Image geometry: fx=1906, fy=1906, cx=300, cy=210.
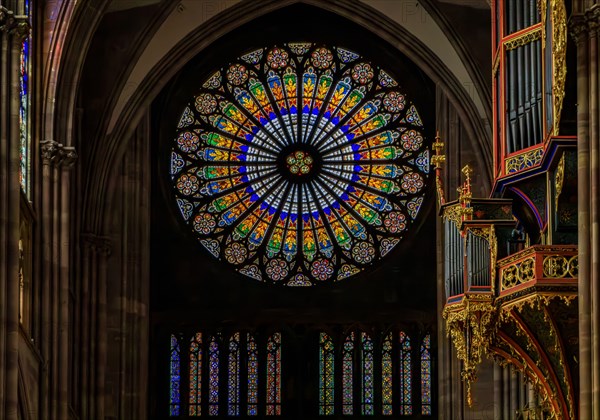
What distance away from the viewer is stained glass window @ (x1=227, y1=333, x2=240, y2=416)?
35500mm

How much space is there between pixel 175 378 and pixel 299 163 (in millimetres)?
4880

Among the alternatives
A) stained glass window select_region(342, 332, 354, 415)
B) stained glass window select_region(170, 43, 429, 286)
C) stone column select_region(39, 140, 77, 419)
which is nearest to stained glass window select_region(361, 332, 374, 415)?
stained glass window select_region(342, 332, 354, 415)

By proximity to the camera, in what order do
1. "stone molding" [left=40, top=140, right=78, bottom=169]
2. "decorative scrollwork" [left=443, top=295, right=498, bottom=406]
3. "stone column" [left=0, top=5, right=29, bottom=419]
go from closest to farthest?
"decorative scrollwork" [left=443, top=295, right=498, bottom=406] → "stone column" [left=0, top=5, right=29, bottom=419] → "stone molding" [left=40, top=140, right=78, bottom=169]

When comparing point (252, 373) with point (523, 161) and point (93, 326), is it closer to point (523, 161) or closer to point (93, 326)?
point (93, 326)

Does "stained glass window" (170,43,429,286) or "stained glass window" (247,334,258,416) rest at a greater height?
"stained glass window" (170,43,429,286)

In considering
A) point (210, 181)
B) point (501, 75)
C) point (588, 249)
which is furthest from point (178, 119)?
point (588, 249)

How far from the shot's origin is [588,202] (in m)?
20.9

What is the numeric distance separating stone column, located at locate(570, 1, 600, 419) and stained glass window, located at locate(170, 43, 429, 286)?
49.5 ft

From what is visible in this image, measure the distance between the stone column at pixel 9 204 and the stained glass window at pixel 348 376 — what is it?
36.2 ft

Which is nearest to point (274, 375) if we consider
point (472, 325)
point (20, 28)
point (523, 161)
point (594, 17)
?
point (472, 325)

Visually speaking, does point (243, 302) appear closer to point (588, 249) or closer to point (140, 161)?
point (140, 161)

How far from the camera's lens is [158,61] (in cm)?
3428

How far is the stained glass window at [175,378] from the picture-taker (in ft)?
116

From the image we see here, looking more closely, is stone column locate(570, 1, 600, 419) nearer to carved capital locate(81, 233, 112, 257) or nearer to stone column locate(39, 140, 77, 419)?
stone column locate(39, 140, 77, 419)
